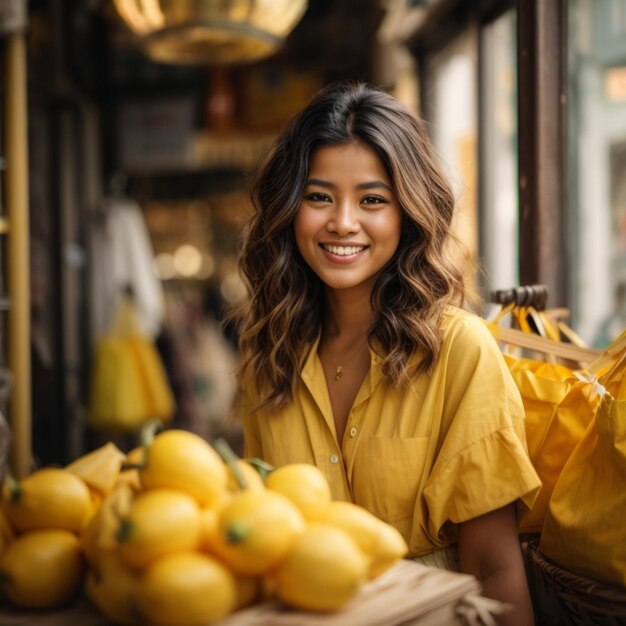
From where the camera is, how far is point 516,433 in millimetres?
1804

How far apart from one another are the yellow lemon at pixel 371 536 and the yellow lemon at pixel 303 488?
0.08 ft

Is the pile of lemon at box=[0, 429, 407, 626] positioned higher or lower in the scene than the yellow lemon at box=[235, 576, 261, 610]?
higher

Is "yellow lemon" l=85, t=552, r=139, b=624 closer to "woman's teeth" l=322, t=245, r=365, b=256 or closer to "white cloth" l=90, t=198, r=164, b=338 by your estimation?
"woman's teeth" l=322, t=245, r=365, b=256

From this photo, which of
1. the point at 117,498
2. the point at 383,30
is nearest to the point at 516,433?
the point at 117,498

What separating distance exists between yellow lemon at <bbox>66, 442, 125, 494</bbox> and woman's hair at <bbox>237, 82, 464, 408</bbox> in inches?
25.8

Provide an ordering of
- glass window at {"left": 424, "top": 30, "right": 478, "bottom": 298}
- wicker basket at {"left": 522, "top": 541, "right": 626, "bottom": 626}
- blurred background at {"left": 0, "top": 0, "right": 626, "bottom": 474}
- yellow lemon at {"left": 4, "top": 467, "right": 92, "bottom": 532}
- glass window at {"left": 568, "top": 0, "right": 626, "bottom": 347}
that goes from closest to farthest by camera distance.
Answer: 1. yellow lemon at {"left": 4, "top": 467, "right": 92, "bottom": 532}
2. wicker basket at {"left": 522, "top": 541, "right": 626, "bottom": 626}
3. blurred background at {"left": 0, "top": 0, "right": 626, "bottom": 474}
4. glass window at {"left": 568, "top": 0, "right": 626, "bottom": 347}
5. glass window at {"left": 424, "top": 30, "right": 478, "bottom": 298}

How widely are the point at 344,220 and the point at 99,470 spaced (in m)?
0.84

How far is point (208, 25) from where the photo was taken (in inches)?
143

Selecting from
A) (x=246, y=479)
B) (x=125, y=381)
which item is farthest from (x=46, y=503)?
(x=125, y=381)

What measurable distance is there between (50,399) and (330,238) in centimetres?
366

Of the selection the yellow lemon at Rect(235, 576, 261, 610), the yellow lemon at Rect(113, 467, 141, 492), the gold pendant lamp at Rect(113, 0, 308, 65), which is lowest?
the yellow lemon at Rect(235, 576, 261, 610)

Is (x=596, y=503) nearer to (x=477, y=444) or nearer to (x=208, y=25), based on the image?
(x=477, y=444)

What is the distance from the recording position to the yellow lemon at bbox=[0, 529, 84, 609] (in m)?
1.27

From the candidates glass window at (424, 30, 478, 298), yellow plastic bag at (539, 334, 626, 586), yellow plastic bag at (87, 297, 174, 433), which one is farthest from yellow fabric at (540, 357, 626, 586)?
yellow plastic bag at (87, 297, 174, 433)
